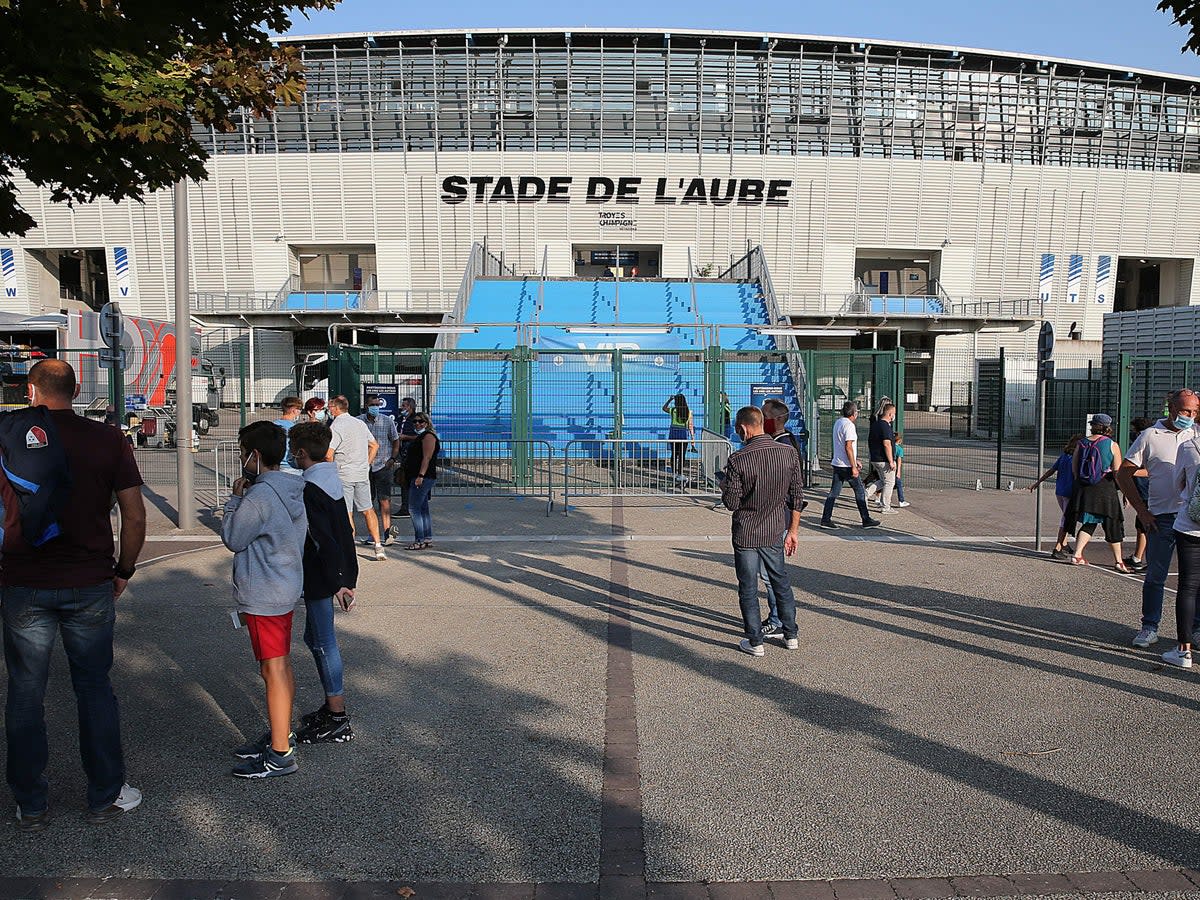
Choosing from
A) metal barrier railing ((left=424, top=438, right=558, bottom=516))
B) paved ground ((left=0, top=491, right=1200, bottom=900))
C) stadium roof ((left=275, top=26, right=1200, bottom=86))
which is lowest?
paved ground ((left=0, top=491, right=1200, bottom=900))

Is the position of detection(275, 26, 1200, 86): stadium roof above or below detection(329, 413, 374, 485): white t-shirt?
above

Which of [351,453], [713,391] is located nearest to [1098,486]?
[351,453]

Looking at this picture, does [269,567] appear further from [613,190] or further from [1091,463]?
[613,190]

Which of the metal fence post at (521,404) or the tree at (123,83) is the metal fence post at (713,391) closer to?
the metal fence post at (521,404)

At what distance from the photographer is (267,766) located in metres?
4.45

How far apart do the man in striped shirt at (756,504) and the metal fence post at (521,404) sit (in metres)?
9.16

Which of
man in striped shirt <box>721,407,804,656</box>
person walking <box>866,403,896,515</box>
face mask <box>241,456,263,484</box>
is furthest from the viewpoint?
person walking <box>866,403,896,515</box>

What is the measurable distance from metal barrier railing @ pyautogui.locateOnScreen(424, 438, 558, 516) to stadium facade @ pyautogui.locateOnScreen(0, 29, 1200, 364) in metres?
26.4

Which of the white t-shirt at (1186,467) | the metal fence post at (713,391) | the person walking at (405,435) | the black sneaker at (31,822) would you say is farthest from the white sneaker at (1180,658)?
the metal fence post at (713,391)

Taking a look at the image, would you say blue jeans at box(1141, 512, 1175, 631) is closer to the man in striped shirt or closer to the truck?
the man in striped shirt

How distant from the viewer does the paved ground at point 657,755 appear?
3.62 meters

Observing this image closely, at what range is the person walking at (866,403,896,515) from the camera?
12.8 metres

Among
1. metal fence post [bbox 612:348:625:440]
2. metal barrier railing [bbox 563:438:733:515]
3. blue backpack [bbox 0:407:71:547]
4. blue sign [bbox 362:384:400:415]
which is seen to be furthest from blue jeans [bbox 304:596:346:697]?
metal fence post [bbox 612:348:625:440]

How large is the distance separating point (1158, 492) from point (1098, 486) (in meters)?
3.13
